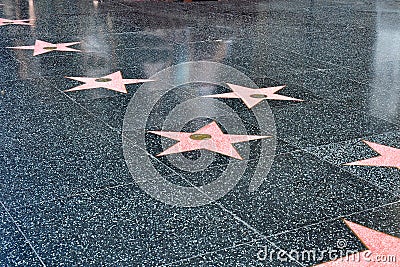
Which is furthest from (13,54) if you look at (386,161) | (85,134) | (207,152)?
(386,161)

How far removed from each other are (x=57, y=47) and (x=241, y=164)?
2554 mm

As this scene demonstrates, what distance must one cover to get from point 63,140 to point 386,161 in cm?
133

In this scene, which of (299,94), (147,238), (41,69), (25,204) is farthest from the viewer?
(41,69)

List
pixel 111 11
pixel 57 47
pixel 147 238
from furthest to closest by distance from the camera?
pixel 111 11, pixel 57 47, pixel 147 238

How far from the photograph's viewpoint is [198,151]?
2.47 m

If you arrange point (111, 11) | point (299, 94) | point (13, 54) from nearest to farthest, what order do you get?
1. point (299, 94)
2. point (13, 54)
3. point (111, 11)

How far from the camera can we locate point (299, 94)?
3.39m

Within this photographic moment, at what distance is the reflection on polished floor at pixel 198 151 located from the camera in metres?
1.81

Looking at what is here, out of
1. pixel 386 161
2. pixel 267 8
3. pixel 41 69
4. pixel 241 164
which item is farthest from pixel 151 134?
pixel 267 8

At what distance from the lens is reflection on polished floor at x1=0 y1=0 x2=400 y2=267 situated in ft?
5.93

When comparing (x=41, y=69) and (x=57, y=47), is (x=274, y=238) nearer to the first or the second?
(x=41, y=69)

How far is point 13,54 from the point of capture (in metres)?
4.22

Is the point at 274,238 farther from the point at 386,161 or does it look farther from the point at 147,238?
the point at 386,161

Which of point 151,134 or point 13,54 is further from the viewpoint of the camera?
point 13,54
